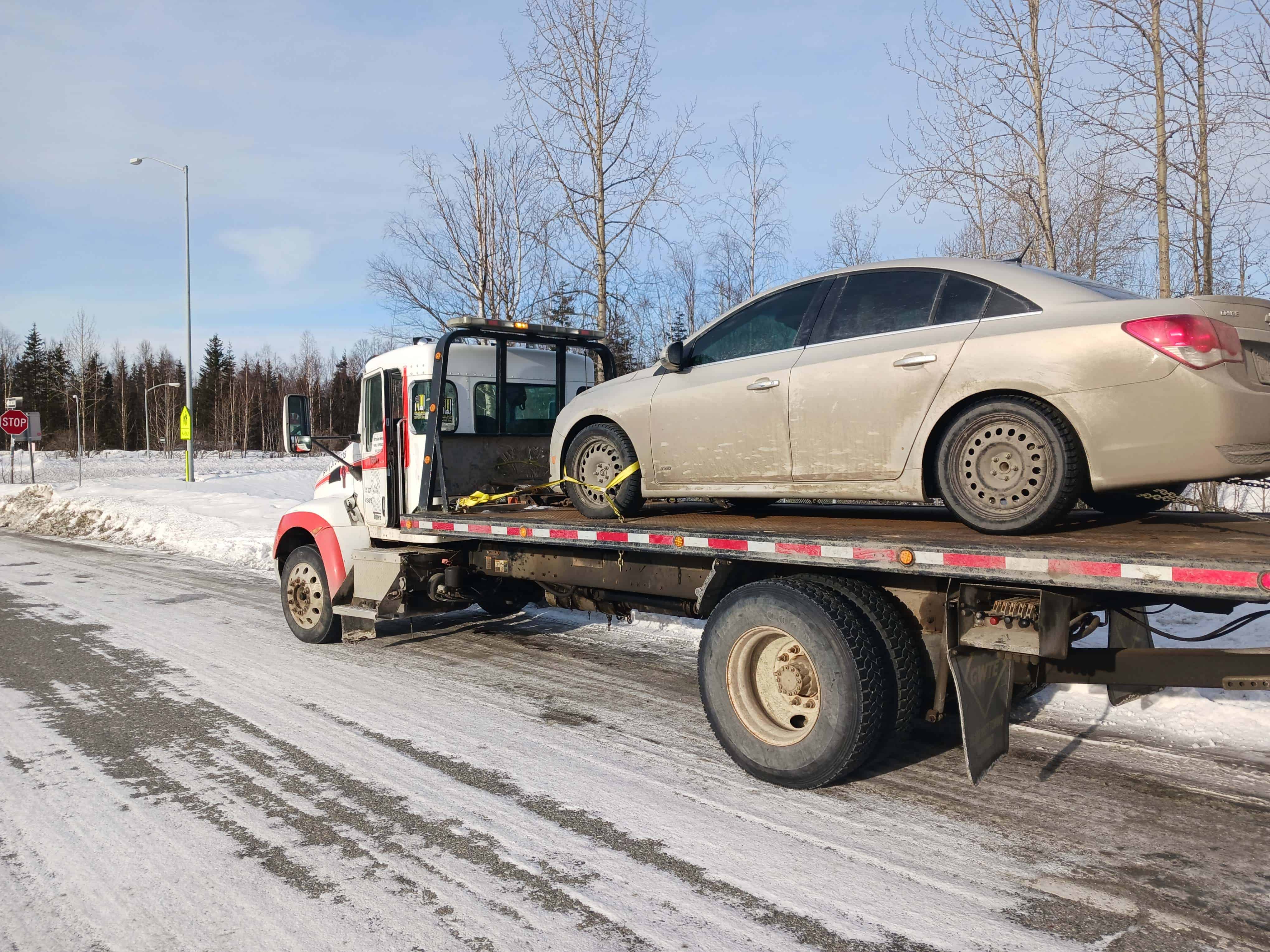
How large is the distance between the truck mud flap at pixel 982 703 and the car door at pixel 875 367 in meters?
1.01

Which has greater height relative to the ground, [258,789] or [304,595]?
[304,595]

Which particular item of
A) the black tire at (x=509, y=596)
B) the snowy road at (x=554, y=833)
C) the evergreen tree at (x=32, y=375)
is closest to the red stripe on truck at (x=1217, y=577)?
the snowy road at (x=554, y=833)

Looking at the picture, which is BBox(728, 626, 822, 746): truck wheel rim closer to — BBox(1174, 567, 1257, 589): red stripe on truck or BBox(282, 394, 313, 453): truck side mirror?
BBox(1174, 567, 1257, 589): red stripe on truck

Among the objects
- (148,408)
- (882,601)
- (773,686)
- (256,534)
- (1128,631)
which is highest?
(148,408)

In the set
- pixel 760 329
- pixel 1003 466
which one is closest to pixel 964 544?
pixel 1003 466

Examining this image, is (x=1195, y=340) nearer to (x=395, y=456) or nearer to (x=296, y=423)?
(x=395, y=456)

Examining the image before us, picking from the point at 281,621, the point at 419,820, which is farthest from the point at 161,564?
the point at 419,820

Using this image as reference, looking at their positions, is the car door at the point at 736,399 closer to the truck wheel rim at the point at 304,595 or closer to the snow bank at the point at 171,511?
the truck wheel rim at the point at 304,595

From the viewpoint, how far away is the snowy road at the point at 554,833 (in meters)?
3.06

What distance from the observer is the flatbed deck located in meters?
3.16

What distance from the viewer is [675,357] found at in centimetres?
569

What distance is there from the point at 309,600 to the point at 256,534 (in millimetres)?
9164

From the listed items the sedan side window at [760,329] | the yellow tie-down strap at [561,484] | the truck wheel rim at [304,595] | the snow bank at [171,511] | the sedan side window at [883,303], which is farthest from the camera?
the snow bank at [171,511]

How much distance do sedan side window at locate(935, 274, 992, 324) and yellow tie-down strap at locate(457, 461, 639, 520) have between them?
2.25 metres
